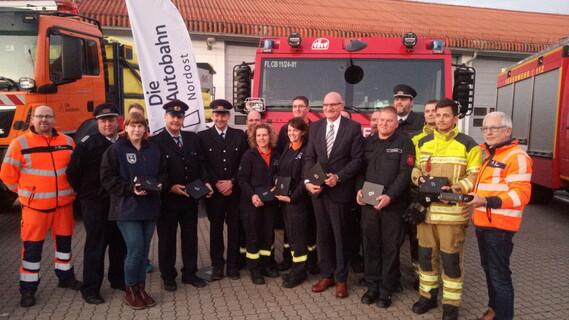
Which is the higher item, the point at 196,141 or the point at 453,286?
the point at 196,141

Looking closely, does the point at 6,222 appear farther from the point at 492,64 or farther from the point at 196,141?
the point at 492,64

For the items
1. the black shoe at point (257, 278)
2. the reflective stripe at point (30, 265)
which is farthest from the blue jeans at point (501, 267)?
the reflective stripe at point (30, 265)

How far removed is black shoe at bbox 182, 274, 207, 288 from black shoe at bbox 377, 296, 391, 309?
1.74m

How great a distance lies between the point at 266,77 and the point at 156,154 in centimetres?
245

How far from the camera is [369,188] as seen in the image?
Result: 396cm

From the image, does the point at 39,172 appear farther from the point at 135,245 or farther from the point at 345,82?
the point at 345,82

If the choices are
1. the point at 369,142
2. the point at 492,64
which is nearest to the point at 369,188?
the point at 369,142

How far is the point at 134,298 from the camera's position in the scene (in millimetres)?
4004

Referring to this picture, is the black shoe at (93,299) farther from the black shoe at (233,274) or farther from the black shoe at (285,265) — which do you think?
the black shoe at (285,265)

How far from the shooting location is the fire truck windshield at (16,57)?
595cm

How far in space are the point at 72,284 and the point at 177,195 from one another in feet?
4.52

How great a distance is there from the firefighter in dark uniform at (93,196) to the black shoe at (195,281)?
826 mm

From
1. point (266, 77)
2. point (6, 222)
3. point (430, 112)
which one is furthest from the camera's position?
point (6, 222)

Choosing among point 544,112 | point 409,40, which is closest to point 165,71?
point 409,40
